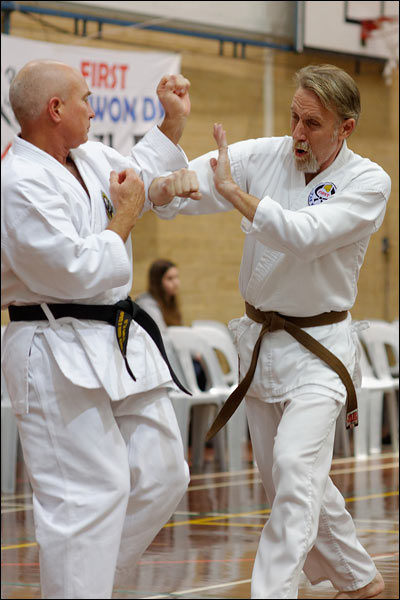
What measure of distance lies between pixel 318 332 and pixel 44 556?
112cm

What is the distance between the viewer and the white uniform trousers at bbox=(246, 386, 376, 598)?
3232 millimetres

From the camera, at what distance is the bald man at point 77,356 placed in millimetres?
2918

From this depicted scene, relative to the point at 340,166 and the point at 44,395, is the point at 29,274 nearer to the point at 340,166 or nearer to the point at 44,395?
→ the point at 44,395

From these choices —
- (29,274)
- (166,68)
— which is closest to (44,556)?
(29,274)

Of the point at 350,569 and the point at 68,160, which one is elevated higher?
the point at 68,160

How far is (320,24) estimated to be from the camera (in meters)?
10.1

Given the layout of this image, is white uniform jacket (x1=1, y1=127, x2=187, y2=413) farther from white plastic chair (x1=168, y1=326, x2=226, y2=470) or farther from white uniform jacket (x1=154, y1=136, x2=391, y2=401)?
white plastic chair (x1=168, y1=326, x2=226, y2=470)

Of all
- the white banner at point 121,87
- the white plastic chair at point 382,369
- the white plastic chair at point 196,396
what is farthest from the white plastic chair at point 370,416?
the white banner at point 121,87

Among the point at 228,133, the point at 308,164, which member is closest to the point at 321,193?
the point at 308,164

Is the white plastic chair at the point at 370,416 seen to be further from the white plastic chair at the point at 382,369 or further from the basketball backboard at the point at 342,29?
the basketball backboard at the point at 342,29

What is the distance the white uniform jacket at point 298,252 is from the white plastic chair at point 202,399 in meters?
4.40

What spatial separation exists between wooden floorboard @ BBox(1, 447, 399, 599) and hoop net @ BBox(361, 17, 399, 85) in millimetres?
3830

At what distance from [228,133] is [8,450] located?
368cm

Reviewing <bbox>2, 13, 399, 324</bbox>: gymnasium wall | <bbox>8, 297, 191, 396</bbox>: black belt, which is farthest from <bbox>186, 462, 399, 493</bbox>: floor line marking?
<bbox>8, 297, 191, 396</bbox>: black belt
